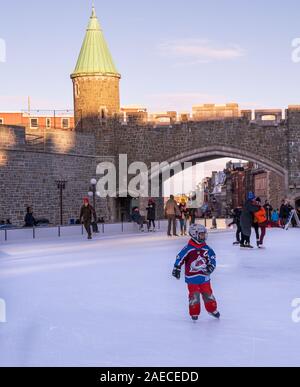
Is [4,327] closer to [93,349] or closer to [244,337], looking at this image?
[93,349]

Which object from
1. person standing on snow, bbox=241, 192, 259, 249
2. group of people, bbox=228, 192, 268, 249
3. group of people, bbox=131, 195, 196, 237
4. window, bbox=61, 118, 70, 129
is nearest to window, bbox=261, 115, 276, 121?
group of people, bbox=131, 195, 196, 237

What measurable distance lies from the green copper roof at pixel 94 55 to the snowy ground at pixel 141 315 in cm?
2783

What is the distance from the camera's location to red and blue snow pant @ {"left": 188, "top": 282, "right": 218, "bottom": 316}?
7.76m

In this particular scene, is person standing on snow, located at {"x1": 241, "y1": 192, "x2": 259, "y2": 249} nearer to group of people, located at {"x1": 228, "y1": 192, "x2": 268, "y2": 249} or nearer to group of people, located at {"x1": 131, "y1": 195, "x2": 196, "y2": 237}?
group of people, located at {"x1": 228, "y1": 192, "x2": 268, "y2": 249}

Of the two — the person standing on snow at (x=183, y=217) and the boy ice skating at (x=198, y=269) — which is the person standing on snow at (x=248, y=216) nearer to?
the person standing on snow at (x=183, y=217)

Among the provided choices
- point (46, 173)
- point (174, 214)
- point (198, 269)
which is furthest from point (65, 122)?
point (198, 269)

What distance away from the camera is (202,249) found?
318 inches

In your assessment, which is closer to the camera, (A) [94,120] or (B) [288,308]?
(B) [288,308]

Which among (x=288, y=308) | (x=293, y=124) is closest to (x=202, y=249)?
(x=288, y=308)

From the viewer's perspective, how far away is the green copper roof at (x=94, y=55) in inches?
1631

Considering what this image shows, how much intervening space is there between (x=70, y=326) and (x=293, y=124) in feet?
113

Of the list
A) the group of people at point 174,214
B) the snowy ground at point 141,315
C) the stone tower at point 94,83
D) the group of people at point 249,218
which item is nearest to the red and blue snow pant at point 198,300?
the snowy ground at point 141,315

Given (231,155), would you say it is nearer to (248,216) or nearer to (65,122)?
(248,216)
